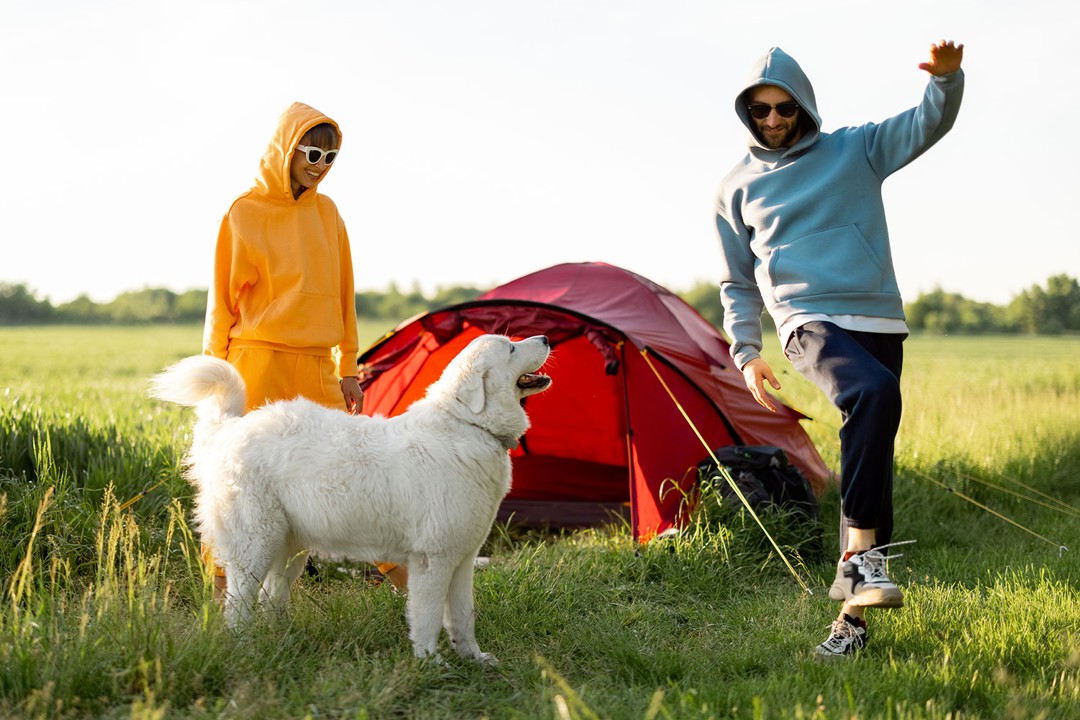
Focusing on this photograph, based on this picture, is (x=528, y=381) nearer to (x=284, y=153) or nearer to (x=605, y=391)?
(x=284, y=153)

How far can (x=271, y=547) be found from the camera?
350 centimetres

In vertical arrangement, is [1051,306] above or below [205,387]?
above

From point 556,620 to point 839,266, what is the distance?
2.01 metres

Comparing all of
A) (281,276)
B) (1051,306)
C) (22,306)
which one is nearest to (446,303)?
(1051,306)

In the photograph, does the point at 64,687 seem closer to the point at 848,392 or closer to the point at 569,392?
the point at 848,392

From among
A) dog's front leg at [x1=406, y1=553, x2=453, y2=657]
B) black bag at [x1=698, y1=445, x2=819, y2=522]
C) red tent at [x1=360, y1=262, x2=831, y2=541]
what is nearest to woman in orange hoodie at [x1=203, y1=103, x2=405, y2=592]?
dog's front leg at [x1=406, y1=553, x2=453, y2=657]

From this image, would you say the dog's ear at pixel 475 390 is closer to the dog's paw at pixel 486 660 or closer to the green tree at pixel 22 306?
the dog's paw at pixel 486 660

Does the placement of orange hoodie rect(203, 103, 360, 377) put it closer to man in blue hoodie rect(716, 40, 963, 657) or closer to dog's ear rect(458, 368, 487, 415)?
dog's ear rect(458, 368, 487, 415)

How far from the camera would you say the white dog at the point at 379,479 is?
339 centimetres

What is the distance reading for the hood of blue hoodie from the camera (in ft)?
12.5

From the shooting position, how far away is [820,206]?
3721 mm

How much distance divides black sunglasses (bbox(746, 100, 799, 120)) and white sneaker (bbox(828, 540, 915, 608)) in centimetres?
185

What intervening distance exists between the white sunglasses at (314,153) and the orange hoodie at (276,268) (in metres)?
0.05

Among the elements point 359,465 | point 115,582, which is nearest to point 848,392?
point 359,465
